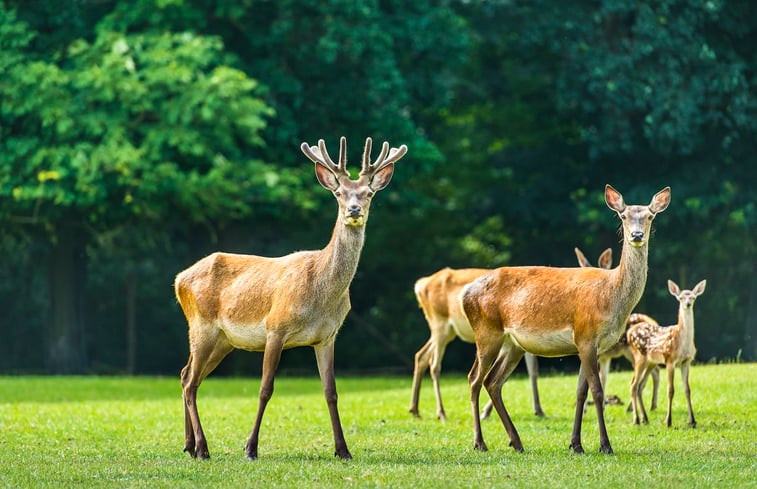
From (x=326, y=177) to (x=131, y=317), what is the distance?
19462 millimetres

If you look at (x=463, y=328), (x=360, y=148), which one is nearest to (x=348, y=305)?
(x=463, y=328)

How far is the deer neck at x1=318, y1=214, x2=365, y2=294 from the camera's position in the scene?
35.9 ft

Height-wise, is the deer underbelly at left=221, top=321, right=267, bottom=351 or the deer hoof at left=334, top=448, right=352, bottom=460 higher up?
the deer underbelly at left=221, top=321, right=267, bottom=351

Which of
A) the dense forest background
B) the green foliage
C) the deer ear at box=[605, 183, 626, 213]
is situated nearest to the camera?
the deer ear at box=[605, 183, 626, 213]

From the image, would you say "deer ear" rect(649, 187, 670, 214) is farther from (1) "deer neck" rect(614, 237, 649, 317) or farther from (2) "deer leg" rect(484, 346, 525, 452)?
(2) "deer leg" rect(484, 346, 525, 452)

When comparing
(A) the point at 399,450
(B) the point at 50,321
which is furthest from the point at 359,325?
(A) the point at 399,450

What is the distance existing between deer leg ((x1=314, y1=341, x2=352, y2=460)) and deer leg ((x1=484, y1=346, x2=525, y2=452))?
1432mm

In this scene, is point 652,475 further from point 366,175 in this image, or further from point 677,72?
point 677,72

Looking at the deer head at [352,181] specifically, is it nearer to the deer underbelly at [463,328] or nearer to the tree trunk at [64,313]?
the deer underbelly at [463,328]

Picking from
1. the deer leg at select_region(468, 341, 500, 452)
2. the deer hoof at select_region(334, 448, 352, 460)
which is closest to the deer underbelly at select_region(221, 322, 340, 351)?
the deer hoof at select_region(334, 448, 352, 460)

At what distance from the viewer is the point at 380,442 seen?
1253cm

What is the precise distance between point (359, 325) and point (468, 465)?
2005 centimetres

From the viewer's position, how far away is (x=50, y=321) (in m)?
26.7

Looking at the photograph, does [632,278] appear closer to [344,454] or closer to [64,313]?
[344,454]
